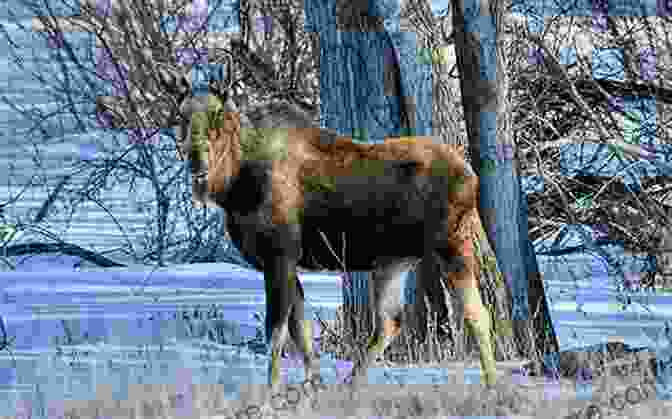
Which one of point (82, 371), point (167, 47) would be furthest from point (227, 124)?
point (167, 47)

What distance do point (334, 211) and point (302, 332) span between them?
668 millimetres

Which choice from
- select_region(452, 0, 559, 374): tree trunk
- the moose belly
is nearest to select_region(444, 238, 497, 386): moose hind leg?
the moose belly

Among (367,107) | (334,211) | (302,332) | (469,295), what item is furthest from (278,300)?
(367,107)

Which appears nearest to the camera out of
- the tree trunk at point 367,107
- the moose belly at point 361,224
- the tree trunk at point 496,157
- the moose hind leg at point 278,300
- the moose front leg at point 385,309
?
the moose hind leg at point 278,300

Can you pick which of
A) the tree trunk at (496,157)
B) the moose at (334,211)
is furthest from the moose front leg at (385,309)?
the tree trunk at (496,157)

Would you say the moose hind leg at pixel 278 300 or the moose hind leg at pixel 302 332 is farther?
the moose hind leg at pixel 302 332

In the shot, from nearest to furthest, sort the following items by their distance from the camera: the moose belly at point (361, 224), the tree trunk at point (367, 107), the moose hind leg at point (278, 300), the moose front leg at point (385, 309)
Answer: the moose hind leg at point (278, 300) → the moose belly at point (361, 224) → the moose front leg at point (385, 309) → the tree trunk at point (367, 107)

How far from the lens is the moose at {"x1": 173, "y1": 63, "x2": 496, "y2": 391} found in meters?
7.45

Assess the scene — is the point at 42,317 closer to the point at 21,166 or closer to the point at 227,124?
the point at 227,124

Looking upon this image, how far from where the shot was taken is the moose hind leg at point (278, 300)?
743 centimetres

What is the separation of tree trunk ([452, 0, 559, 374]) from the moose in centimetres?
218

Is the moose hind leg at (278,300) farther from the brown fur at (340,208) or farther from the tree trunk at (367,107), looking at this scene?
the tree trunk at (367,107)

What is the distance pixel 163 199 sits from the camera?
12828 mm

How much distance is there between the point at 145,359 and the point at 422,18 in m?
2.96
